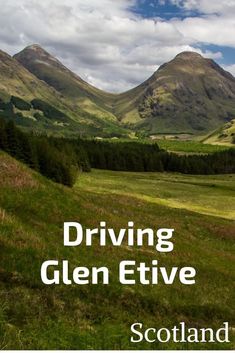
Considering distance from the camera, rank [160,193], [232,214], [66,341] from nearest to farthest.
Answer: [66,341]
[232,214]
[160,193]

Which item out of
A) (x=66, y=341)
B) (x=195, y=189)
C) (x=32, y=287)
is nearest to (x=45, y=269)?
(x=32, y=287)

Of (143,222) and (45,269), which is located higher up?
(45,269)

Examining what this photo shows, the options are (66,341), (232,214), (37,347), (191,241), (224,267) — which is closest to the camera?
(37,347)

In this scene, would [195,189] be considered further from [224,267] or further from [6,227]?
[6,227]

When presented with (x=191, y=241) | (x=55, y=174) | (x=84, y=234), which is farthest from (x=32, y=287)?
(x=55, y=174)

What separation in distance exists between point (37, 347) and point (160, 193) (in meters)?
95.3

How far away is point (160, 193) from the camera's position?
10688 cm

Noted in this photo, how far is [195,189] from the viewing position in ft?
397

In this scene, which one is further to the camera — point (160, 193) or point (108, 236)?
point (160, 193)

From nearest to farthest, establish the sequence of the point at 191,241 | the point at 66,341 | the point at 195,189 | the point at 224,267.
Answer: the point at 66,341 < the point at 224,267 < the point at 191,241 < the point at 195,189

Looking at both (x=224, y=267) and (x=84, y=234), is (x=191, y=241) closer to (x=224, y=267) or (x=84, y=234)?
(x=224, y=267)

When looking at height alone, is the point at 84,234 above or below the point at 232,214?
above

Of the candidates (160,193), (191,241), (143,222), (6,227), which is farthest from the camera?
(160,193)

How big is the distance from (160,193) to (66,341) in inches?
3711
